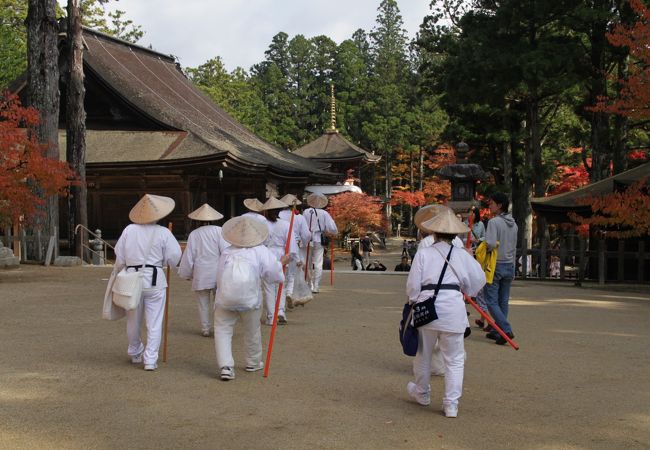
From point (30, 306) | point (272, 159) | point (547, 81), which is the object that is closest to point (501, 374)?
point (30, 306)

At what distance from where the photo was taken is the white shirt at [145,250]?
21.1 feet

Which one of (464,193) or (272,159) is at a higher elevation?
(272,159)

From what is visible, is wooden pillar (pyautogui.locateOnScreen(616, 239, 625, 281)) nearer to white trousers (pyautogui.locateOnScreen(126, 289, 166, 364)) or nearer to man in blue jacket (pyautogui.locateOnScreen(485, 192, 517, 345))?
man in blue jacket (pyautogui.locateOnScreen(485, 192, 517, 345))

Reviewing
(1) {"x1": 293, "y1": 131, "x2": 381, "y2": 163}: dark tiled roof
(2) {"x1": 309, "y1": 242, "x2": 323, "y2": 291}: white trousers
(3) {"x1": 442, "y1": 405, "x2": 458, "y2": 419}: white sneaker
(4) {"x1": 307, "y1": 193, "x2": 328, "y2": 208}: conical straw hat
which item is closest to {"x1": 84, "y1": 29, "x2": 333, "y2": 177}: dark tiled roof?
(2) {"x1": 309, "y1": 242, "x2": 323, "y2": 291}: white trousers

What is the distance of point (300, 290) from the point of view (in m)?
9.95

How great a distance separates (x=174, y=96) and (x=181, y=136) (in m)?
4.49

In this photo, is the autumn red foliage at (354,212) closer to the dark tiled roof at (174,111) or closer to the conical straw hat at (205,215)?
the dark tiled roof at (174,111)

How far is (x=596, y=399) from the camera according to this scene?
18.2 ft

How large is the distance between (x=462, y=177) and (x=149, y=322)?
1109cm

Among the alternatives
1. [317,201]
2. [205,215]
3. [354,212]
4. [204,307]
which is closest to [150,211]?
[205,215]

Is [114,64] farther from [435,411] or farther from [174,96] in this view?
[435,411]

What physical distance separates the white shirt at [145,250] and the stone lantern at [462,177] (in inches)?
395

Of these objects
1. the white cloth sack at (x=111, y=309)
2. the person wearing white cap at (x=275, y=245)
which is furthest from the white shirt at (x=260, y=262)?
the person wearing white cap at (x=275, y=245)

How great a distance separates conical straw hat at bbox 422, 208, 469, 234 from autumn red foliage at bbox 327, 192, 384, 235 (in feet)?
89.9
